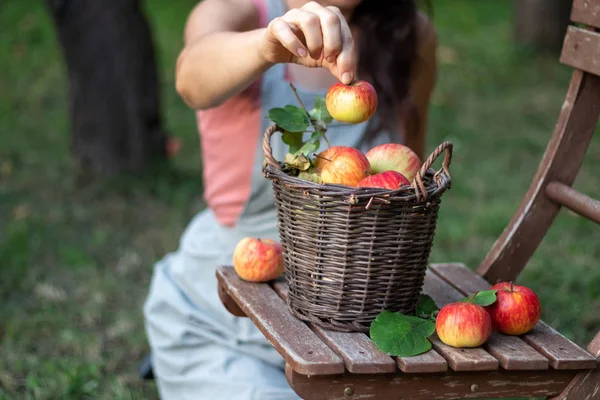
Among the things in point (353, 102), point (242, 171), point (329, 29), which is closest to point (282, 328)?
point (353, 102)

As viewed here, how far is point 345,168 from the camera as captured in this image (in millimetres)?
1429

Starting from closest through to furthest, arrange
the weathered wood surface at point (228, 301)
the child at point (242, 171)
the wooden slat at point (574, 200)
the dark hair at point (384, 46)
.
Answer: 1. the wooden slat at point (574, 200)
2. the weathered wood surface at point (228, 301)
3. the child at point (242, 171)
4. the dark hair at point (384, 46)

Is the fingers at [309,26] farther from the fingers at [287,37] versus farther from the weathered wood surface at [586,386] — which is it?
the weathered wood surface at [586,386]

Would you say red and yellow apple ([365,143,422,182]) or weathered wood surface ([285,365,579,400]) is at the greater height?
red and yellow apple ([365,143,422,182])

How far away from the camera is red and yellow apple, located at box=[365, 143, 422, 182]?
1.48 m

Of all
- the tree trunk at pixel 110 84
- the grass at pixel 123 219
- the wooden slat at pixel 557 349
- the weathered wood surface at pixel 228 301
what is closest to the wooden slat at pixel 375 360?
the wooden slat at pixel 557 349

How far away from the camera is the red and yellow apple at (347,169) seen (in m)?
1.43

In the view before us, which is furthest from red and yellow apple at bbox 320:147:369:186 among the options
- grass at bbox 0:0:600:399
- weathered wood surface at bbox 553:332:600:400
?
grass at bbox 0:0:600:399

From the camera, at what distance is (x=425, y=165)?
137 cm

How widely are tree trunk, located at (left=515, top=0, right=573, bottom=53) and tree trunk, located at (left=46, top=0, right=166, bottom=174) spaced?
15.2 ft

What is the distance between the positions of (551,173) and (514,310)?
0.47 meters

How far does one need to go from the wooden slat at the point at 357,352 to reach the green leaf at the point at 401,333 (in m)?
0.02

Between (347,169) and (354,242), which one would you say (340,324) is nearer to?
(354,242)

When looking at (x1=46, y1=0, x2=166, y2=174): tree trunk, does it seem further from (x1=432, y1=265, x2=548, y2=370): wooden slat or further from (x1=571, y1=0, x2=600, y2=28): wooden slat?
(x1=432, y1=265, x2=548, y2=370): wooden slat
